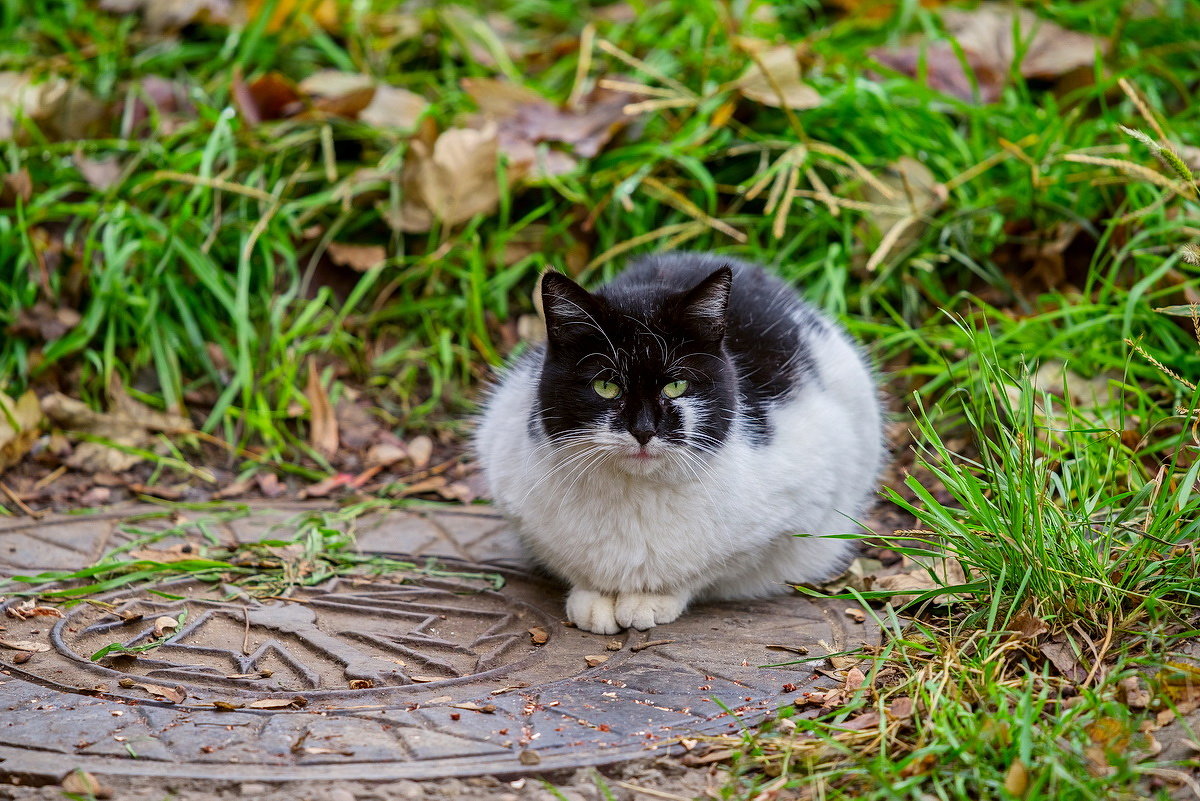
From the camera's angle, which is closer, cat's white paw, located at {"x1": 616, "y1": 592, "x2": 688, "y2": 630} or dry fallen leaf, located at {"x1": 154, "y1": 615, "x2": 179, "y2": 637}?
dry fallen leaf, located at {"x1": 154, "y1": 615, "x2": 179, "y2": 637}

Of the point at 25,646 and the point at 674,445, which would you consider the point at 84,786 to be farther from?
the point at 674,445

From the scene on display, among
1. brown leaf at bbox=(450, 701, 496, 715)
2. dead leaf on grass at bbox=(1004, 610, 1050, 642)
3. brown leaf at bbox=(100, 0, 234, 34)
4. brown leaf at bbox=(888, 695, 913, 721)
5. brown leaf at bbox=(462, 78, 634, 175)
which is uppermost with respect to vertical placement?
brown leaf at bbox=(100, 0, 234, 34)

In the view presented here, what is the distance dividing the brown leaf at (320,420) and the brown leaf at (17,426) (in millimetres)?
881

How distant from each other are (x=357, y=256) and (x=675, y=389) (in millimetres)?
2046

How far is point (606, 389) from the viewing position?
2.39 meters

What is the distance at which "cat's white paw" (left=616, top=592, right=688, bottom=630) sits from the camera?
8.38 ft

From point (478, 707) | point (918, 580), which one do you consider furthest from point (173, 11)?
point (918, 580)

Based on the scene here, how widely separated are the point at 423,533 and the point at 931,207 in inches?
85.2

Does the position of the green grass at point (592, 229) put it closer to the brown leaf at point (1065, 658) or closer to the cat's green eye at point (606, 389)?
the brown leaf at point (1065, 658)

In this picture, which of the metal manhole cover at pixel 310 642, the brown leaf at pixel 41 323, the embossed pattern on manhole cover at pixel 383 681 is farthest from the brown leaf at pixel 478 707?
the brown leaf at pixel 41 323

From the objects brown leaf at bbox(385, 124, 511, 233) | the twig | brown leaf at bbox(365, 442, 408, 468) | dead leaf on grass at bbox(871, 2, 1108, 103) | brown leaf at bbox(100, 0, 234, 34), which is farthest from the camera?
brown leaf at bbox(100, 0, 234, 34)

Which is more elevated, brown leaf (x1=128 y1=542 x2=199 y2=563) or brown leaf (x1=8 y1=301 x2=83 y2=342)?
brown leaf (x1=8 y1=301 x2=83 y2=342)

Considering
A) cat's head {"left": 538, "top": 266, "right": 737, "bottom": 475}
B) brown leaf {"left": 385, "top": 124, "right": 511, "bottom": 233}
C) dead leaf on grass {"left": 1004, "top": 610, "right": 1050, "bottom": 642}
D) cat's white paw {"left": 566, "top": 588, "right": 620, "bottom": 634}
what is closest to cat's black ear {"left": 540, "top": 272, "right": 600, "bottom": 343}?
Answer: cat's head {"left": 538, "top": 266, "right": 737, "bottom": 475}

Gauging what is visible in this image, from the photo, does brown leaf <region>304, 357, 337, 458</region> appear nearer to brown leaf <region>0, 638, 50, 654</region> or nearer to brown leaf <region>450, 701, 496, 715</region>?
brown leaf <region>0, 638, 50, 654</region>
